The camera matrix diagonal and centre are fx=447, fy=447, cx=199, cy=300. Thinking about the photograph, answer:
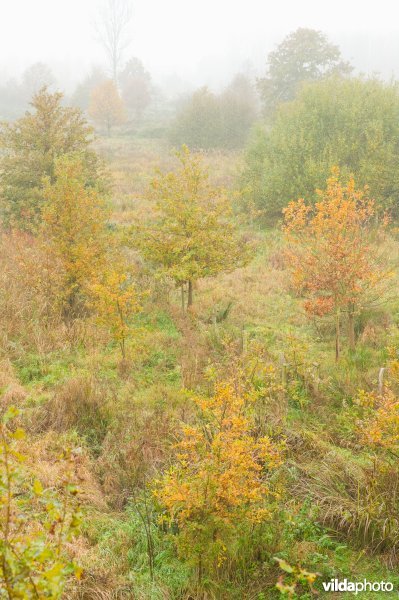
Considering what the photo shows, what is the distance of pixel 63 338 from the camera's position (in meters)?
8.48

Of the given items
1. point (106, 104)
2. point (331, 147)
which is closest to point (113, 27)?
point (106, 104)

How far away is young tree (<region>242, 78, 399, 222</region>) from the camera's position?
53.4ft

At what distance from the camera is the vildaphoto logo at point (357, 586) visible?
12.1ft

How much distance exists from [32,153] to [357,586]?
44.2ft

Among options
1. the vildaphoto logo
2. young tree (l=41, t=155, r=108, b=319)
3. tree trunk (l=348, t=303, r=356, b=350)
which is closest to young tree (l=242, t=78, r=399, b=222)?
young tree (l=41, t=155, r=108, b=319)

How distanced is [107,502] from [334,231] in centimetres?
572

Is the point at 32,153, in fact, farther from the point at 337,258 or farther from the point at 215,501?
the point at 215,501

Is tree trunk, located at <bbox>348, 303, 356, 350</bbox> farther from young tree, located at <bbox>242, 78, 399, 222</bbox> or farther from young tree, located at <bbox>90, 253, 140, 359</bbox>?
young tree, located at <bbox>242, 78, 399, 222</bbox>

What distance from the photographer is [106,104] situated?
3638cm

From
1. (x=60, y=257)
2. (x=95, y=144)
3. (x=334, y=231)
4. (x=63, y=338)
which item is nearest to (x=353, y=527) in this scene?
(x=334, y=231)

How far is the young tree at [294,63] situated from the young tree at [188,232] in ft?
83.3

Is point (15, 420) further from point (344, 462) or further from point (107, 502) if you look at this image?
point (344, 462)

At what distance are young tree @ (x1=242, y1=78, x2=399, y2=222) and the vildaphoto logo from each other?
13.1 metres

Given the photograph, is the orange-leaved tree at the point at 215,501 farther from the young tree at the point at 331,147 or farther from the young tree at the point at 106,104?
the young tree at the point at 106,104
